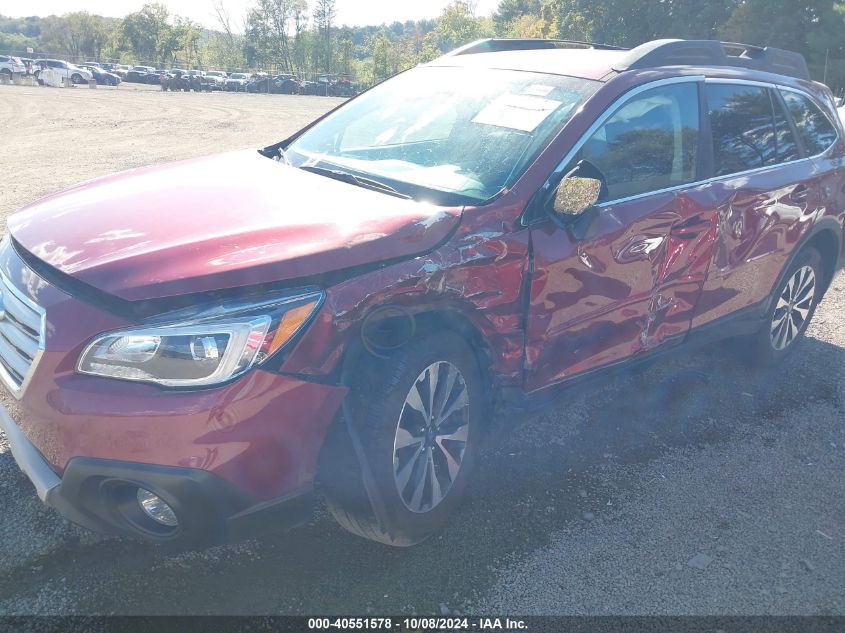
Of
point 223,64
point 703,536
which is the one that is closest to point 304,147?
point 703,536

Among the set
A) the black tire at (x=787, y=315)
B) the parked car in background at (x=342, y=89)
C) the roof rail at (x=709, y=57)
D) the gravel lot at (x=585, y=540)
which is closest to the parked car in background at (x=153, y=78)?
the parked car in background at (x=342, y=89)

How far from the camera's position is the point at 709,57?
3980 millimetres

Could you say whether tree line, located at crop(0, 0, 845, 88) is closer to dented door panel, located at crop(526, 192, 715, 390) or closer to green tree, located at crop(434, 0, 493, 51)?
green tree, located at crop(434, 0, 493, 51)

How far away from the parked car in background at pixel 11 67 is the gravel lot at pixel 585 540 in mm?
56814

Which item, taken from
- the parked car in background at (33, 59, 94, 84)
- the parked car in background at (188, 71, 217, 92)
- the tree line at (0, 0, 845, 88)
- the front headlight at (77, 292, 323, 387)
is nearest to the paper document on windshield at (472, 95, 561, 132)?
the front headlight at (77, 292, 323, 387)

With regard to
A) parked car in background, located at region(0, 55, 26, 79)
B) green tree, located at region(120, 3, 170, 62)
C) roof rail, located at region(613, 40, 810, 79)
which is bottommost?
parked car in background, located at region(0, 55, 26, 79)

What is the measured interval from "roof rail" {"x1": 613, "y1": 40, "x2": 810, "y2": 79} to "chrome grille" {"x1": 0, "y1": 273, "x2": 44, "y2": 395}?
8.60ft

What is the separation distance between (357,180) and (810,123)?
3145 mm

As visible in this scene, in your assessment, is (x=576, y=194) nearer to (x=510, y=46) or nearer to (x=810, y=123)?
(x=510, y=46)

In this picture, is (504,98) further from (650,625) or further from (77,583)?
(77,583)

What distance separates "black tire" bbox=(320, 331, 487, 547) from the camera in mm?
2510

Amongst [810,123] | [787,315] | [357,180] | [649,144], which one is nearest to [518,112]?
[649,144]

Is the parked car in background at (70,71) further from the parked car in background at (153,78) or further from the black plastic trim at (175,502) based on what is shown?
the black plastic trim at (175,502)

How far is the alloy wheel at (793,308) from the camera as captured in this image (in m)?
4.77
